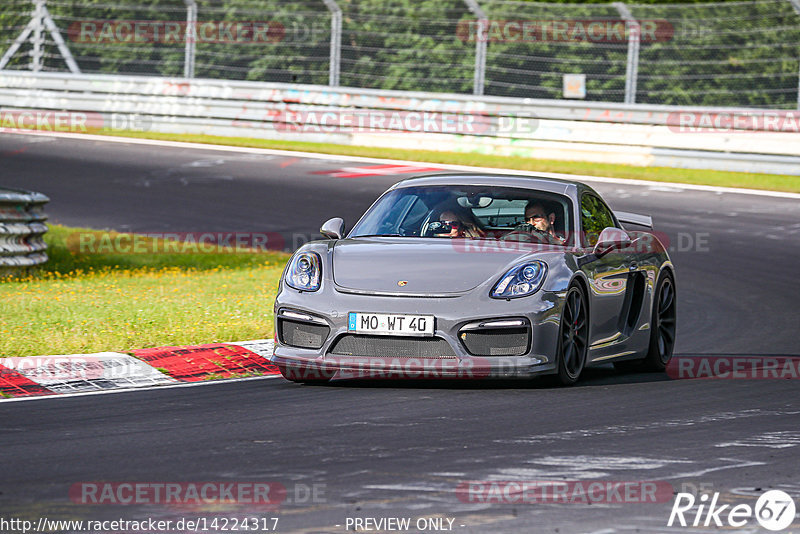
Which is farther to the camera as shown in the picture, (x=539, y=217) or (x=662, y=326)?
(x=662, y=326)

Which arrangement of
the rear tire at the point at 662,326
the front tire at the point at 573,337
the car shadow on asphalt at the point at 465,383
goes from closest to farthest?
the front tire at the point at 573,337
the car shadow on asphalt at the point at 465,383
the rear tire at the point at 662,326

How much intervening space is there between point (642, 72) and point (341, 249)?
14.3 meters

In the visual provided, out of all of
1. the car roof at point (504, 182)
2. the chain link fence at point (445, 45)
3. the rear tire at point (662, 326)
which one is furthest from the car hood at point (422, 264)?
the chain link fence at point (445, 45)

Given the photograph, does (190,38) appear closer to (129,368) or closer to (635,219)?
(635,219)

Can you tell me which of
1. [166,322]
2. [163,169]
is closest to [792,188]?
[163,169]

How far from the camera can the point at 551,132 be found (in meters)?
22.2

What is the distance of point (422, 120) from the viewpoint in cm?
2306

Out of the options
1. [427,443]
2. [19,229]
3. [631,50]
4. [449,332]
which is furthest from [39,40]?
[427,443]

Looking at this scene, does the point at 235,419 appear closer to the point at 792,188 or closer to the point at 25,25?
the point at 792,188

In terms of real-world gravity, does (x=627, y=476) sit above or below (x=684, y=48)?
below

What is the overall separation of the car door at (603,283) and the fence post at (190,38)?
16232mm

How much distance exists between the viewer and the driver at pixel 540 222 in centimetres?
859

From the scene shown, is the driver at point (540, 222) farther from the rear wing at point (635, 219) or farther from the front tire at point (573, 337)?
the rear wing at point (635, 219)

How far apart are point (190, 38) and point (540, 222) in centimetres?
1683
